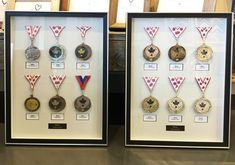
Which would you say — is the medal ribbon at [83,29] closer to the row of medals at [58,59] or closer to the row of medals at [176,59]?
the row of medals at [58,59]

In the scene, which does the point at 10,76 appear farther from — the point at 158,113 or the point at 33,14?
the point at 158,113

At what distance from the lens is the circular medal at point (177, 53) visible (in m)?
1.03

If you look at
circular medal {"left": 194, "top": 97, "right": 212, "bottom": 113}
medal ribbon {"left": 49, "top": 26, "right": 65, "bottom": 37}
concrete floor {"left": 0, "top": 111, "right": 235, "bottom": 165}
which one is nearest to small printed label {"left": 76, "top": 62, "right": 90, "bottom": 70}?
medal ribbon {"left": 49, "top": 26, "right": 65, "bottom": 37}

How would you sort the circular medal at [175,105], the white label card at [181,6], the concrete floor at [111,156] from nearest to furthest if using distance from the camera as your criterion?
the concrete floor at [111,156] → the circular medal at [175,105] → the white label card at [181,6]

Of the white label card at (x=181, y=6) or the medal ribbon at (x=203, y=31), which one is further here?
the white label card at (x=181, y=6)

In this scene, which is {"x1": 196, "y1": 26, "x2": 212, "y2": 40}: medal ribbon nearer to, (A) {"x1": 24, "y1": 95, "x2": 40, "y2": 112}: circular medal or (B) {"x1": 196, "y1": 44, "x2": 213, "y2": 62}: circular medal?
(B) {"x1": 196, "y1": 44, "x2": 213, "y2": 62}: circular medal

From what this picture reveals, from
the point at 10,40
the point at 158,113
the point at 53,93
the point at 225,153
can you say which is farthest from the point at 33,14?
the point at 225,153

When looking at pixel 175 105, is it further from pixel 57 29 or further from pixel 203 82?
pixel 57 29

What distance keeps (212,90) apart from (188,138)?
16 centimetres

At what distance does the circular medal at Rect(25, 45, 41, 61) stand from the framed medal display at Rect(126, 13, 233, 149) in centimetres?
27

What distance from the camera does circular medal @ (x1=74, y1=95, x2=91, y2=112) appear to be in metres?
1.05

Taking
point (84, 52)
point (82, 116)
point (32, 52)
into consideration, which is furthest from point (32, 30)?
point (82, 116)

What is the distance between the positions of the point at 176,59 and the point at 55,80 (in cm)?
37

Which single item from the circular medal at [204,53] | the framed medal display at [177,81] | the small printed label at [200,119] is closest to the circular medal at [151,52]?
the framed medal display at [177,81]
